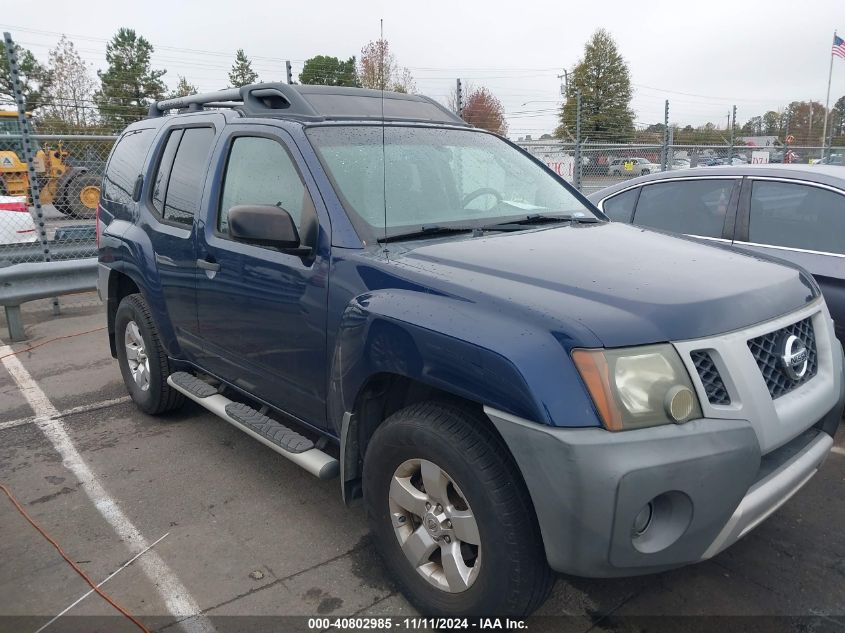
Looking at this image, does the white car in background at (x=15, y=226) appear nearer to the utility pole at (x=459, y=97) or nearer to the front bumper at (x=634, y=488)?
the utility pole at (x=459, y=97)

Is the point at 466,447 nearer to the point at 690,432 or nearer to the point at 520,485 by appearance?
the point at 520,485

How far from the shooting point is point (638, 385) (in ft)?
6.78

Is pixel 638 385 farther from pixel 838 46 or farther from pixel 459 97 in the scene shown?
pixel 838 46

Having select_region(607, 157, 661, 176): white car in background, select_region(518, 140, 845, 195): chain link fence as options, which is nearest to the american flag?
select_region(518, 140, 845, 195): chain link fence

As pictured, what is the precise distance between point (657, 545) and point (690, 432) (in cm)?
36

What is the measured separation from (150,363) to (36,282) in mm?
3084

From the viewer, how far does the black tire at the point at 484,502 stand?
7.08ft

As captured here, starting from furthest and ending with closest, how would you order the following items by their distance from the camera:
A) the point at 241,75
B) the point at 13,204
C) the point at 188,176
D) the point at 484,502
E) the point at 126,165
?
the point at 241,75, the point at 13,204, the point at 126,165, the point at 188,176, the point at 484,502

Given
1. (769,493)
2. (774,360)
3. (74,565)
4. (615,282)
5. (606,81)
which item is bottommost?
(74,565)

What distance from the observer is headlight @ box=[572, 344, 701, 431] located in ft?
6.64

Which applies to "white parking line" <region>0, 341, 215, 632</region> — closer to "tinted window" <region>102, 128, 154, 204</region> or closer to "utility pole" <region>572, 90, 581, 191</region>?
"tinted window" <region>102, 128, 154, 204</region>

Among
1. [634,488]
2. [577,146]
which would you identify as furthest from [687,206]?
[577,146]

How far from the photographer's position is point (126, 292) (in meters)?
4.98

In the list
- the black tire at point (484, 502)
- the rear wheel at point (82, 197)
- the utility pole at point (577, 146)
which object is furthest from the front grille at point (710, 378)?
the rear wheel at point (82, 197)
